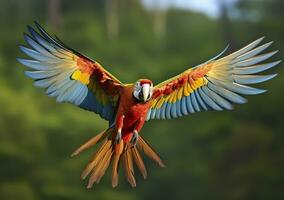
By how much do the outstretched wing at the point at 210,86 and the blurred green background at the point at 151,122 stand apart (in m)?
5.43

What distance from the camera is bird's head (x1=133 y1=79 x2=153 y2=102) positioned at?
7.02 ft

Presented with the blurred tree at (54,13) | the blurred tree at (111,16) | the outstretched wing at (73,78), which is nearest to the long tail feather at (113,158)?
the outstretched wing at (73,78)

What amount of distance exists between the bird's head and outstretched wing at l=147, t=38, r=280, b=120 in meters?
0.14

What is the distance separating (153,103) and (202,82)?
17cm

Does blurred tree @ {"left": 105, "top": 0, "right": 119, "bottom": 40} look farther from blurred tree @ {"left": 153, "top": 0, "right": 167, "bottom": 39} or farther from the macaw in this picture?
the macaw

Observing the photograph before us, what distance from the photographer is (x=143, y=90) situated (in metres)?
2.15

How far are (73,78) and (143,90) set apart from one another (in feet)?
1.07

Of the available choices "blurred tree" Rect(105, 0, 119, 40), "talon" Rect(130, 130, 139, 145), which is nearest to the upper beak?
"talon" Rect(130, 130, 139, 145)

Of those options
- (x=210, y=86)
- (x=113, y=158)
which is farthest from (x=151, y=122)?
(x=113, y=158)

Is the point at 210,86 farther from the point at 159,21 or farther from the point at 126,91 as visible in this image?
the point at 159,21

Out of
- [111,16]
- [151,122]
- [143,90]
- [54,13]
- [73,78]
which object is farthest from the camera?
[111,16]

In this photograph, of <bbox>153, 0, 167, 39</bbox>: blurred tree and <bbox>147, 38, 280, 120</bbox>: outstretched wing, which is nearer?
<bbox>147, 38, 280, 120</bbox>: outstretched wing

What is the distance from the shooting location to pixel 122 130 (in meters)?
2.27

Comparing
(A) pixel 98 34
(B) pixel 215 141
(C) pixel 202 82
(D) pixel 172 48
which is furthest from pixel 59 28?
(C) pixel 202 82
